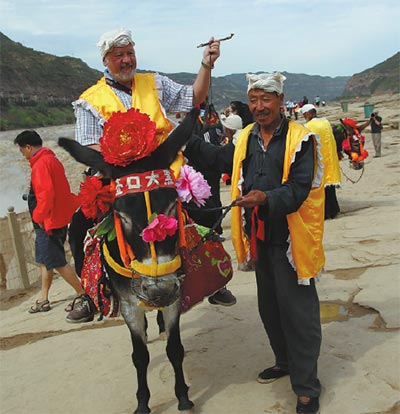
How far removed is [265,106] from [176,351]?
1.89 m

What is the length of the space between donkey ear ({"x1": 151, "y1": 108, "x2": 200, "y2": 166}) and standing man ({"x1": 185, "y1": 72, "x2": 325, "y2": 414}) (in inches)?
15.4

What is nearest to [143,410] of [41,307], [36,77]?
[41,307]

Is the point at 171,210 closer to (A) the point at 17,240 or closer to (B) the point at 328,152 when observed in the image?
(A) the point at 17,240

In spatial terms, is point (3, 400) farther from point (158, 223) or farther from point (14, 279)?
point (14, 279)

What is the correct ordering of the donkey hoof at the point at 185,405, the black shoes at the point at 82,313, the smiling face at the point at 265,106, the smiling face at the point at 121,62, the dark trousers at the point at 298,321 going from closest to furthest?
the smiling face at the point at 265,106 < the dark trousers at the point at 298,321 < the donkey hoof at the point at 185,405 < the smiling face at the point at 121,62 < the black shoes at the point at 82,313

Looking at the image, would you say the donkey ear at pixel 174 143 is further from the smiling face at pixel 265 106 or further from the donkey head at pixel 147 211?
the smiling face at pixel 265 106

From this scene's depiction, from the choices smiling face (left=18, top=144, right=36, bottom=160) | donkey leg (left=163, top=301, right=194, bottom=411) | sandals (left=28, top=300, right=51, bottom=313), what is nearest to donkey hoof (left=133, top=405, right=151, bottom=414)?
donkey leg (left=163, top=301, right=194, bottom=411)

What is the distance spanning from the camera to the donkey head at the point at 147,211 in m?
3.01

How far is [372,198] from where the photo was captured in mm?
11258

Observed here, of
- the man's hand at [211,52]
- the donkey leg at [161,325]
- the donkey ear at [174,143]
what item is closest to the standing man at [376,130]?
the donkey leg at [161,325]

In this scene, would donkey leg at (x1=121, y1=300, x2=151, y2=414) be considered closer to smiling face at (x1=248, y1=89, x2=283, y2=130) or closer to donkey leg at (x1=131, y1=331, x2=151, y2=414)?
Answer: donkey leg at (x1=131, y1=331, x2=151, y2=414)

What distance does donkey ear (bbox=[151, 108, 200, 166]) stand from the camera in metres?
3.33

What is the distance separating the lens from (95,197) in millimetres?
3236

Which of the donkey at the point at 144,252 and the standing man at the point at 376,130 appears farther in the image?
the standing man at the point at 376,130
